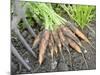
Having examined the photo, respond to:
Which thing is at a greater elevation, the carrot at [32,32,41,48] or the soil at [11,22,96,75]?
the carrot at [32,32,41,48]

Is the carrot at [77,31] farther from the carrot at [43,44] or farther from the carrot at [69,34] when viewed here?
the carrot at [43,44]

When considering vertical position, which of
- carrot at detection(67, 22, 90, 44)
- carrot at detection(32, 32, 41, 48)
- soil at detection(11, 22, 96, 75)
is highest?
carrot at detection(67, 22, 90, 44)

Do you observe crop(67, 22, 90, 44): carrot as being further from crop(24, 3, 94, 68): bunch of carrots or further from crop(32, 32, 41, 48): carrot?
crop(32, 32, 41, 48): carrot

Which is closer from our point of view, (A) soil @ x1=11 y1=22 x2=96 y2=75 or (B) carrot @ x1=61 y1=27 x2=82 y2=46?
(A) soil @ x1=11 y1=22 x2=96 y2=75

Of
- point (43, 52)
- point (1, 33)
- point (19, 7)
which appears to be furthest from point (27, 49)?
point (19, 7)

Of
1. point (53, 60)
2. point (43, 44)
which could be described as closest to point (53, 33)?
point (43, 44)

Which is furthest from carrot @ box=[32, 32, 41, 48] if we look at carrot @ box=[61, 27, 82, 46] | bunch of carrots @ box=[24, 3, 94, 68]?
carrot @ box=[61, 27, 82, 46]

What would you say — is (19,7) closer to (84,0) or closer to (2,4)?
(2,4)

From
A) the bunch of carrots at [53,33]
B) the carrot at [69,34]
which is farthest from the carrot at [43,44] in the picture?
the carrot at [69,34]
